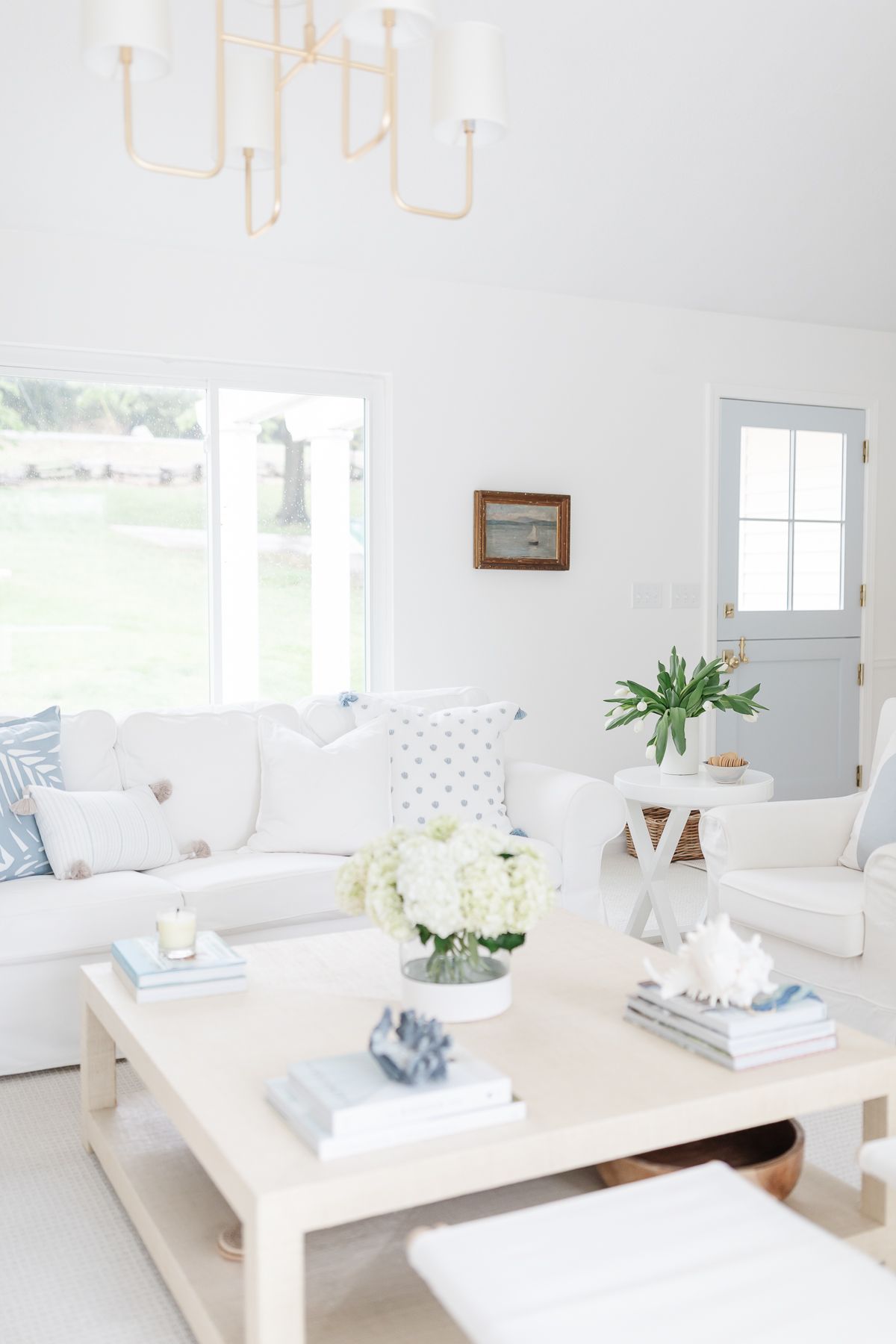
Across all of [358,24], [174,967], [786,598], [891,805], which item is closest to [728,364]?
[786,598]

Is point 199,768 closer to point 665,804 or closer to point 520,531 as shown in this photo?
point 665,804

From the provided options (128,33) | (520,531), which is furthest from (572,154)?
(128,33)

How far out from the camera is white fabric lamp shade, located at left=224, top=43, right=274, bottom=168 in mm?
2441

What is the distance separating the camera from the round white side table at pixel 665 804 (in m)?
3.62

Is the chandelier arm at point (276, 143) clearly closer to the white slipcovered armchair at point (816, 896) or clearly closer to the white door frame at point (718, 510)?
the white slipcovered armchair at point (816, 896)

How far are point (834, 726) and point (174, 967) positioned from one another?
4.38m

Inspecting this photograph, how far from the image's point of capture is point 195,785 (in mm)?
3553

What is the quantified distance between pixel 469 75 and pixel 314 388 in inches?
103

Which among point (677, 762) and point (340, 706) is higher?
point (340, 706)

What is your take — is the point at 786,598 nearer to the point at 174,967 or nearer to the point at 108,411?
the point at 108,411

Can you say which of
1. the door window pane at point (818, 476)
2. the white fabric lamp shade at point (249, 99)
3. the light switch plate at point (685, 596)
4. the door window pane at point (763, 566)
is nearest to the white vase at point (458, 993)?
the white fabric lamp shade at point (249, 99)

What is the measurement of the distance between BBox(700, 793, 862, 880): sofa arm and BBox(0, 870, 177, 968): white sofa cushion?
4.75 feet

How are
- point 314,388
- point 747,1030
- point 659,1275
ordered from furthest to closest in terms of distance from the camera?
point 314,388
point 747,1030
point 659,1275

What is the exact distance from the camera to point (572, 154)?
4.37 m
